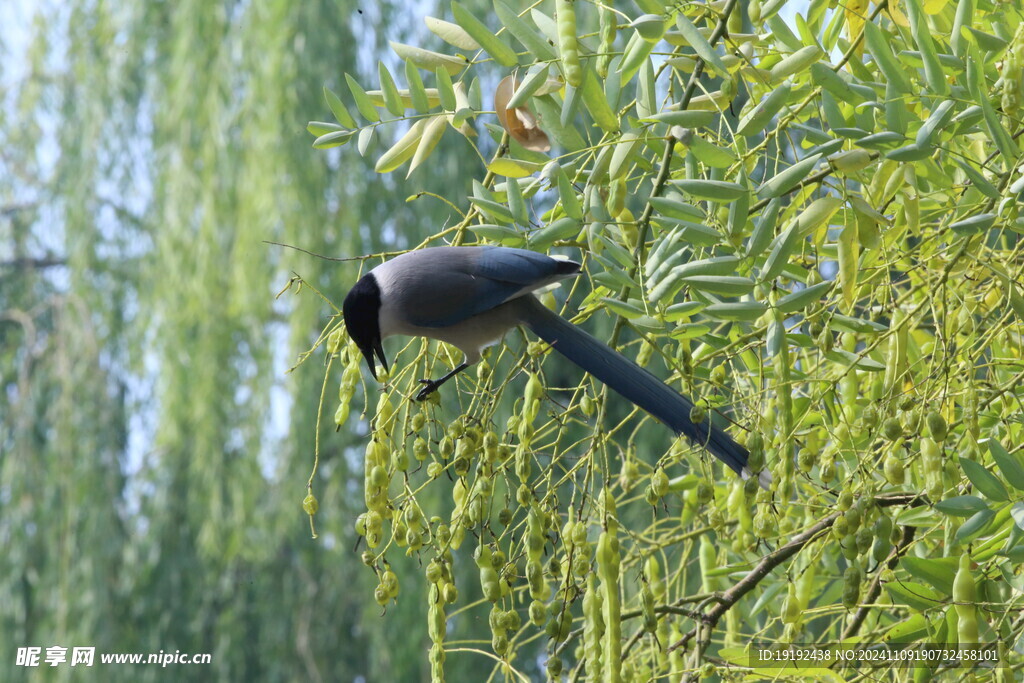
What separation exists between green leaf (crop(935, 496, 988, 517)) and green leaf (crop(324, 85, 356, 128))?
978 mm

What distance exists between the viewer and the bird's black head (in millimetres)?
1647

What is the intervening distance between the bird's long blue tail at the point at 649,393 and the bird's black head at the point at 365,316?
0.32m

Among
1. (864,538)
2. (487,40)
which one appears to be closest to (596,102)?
(487,40)

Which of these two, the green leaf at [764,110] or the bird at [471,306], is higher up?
the bird at [471,306]

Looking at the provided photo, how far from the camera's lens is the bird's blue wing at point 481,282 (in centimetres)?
173

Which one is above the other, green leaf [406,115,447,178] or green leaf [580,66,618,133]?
green leaf [406,115,447,178]

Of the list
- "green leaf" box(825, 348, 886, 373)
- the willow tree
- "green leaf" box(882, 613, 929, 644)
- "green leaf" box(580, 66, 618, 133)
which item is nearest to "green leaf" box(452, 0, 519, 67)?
the willow tree

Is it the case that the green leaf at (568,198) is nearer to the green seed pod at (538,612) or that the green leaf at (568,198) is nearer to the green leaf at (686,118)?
the green leaf at (686,118)

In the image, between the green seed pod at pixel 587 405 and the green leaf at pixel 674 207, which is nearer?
the green leaf at pixel 674 207

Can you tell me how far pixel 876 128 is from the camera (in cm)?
133

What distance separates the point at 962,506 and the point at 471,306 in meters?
0.87

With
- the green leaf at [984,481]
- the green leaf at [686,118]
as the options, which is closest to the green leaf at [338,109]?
the green leaf at [686,118]

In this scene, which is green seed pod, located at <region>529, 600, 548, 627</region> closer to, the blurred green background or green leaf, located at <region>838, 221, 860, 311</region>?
green leaf, located at <region>838, 221, 860, 311</region>

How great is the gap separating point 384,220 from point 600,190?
2514mm
